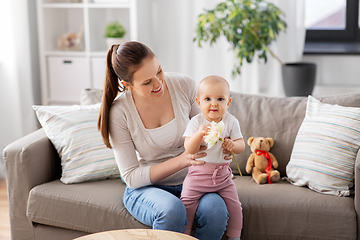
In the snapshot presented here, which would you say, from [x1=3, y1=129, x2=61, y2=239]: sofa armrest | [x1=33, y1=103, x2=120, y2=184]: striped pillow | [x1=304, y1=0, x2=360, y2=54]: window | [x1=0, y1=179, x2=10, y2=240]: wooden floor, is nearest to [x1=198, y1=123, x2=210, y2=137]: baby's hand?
[x1=33, y1=103, x2=120, y2=184]: striped pillow

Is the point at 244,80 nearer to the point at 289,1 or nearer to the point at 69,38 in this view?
the point at 289,1

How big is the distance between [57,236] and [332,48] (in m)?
2.52

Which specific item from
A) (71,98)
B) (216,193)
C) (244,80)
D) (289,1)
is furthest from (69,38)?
(216,193)

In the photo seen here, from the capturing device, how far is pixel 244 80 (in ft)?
10.9

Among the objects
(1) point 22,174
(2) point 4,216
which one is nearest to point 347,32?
(1) point 22,174

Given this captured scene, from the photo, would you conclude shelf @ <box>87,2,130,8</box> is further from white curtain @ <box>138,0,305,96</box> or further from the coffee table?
the coffee table

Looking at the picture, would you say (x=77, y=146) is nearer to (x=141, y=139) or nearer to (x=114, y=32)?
(x=141, y=139)

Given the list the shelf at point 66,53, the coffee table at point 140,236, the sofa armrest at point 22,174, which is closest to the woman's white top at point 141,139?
the coffee table at point 140,236

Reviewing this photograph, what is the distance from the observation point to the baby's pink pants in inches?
62.1

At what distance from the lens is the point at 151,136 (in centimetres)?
169

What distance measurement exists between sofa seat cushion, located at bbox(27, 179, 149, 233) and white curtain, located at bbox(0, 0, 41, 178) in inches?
55.1

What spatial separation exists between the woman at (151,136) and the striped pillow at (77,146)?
26 cm

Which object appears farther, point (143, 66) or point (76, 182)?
point (76, 182)

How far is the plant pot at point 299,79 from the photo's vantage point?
9.50 ft
